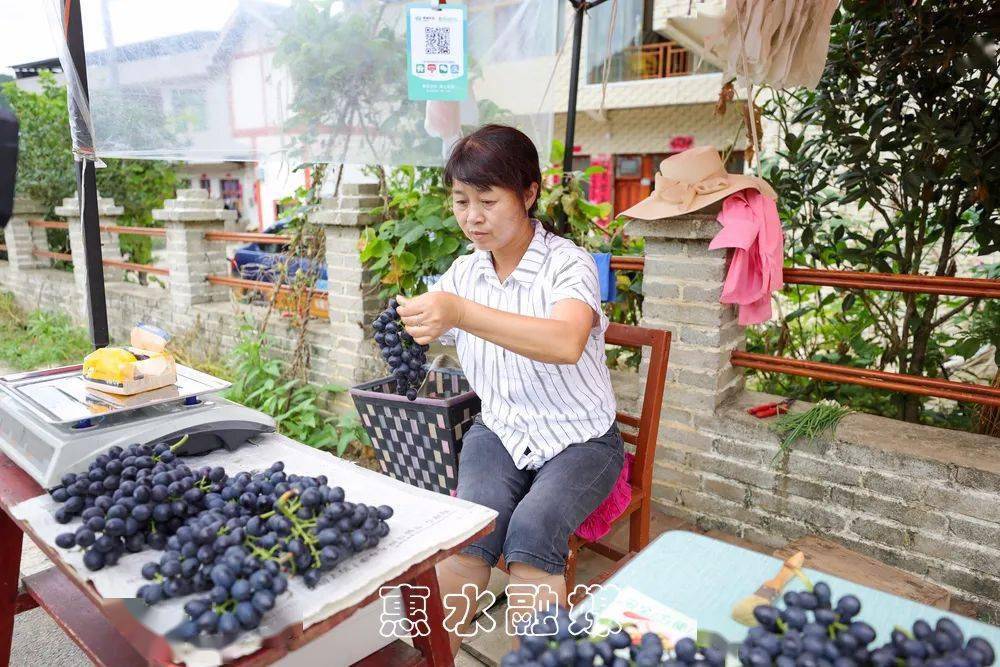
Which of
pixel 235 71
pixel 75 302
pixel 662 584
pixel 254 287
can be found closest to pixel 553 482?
pixel 662 584

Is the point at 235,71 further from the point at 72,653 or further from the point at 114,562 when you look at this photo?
the point at 72,653

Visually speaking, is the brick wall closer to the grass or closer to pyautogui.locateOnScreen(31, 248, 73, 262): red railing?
the grass

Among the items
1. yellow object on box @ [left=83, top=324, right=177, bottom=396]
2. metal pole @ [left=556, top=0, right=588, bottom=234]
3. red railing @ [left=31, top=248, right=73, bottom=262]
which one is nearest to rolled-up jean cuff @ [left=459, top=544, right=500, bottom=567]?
yellow object on box @ [left=83, top=324, right=177, bottom=396]

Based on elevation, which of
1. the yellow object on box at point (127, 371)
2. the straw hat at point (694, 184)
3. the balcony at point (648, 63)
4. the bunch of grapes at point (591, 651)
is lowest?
the bunch of grapes at point (591, 651)

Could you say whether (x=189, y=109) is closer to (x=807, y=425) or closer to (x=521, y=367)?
(x=521, y=367)

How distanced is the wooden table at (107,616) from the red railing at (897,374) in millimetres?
1661

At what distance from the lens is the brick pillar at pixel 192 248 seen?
17.1ft

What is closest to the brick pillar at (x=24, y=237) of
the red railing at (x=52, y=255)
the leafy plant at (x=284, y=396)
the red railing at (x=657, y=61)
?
the red railing at (x=52, y=255)

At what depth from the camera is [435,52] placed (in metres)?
2.32

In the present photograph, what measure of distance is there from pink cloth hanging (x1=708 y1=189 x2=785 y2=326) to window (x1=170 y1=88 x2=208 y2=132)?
1.82m

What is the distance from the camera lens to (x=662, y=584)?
1.17 metres

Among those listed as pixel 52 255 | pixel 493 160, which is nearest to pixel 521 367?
pixel 493 160

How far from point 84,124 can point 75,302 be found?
Answer: 5699mm

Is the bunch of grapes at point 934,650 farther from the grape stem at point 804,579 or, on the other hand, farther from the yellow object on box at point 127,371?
the yellow object on box at point 127,371
